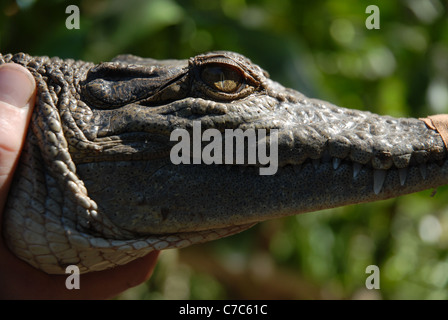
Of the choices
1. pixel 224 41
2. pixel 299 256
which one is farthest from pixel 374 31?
pixel 299 256

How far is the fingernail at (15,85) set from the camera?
5.17 ft

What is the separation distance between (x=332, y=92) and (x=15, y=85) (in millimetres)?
2993

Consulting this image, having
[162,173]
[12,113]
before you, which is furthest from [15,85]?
[162,173]

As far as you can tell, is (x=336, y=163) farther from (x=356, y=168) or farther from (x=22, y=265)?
(x=22, y=265)

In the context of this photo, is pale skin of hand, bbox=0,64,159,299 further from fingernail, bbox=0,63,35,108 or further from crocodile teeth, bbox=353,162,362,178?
crocodile teeth, bbox=353,162,362,178

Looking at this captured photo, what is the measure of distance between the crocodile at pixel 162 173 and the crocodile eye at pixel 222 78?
0.10 feet

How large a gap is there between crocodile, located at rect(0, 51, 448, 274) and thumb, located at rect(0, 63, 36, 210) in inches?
1.4

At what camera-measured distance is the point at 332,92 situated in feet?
13.1

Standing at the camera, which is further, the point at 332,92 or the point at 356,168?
the point at 332,92

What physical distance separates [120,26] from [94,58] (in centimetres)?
28

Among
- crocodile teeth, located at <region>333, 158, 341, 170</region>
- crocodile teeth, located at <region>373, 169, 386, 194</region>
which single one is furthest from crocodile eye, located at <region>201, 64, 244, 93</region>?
crocodile teeth, located at <region>373, 169, 386, 194</region>

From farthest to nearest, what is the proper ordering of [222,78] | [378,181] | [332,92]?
1. [332,92]
2. [222,78]
3. [378,181]

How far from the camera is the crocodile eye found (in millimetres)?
1687

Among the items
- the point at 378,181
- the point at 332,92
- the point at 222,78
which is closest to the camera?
the point at 378,181
